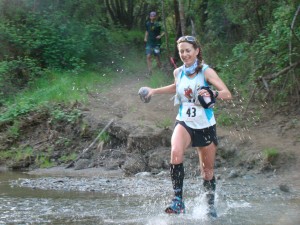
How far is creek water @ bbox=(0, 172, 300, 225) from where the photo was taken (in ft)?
20.9

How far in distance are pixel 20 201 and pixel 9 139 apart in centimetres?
546

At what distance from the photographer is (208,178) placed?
22.2 feet

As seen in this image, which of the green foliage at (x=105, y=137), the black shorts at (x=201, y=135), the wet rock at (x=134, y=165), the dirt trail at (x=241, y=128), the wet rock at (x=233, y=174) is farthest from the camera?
the green foliage at (x=105, y=137)

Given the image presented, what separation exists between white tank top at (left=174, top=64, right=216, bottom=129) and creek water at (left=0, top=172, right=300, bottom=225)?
98cm

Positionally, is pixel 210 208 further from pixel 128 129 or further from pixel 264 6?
pixel 264 6

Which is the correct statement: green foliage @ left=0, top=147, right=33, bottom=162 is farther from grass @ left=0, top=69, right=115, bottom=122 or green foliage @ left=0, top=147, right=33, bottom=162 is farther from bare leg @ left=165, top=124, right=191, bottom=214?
bare leg @ left=165, top=124, right=191, bottom=214

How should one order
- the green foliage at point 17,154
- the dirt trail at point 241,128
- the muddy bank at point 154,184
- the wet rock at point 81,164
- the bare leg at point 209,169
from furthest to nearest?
the green foliage at point 17,154 → the wet rock at point 81,164 → the dirt trail at point 241,128 → the muddy bank at point 154,184 → the bare leg at point 209,169

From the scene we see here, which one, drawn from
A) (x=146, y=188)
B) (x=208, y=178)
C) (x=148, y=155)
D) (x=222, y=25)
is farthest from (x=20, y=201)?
(x=222, y=25)

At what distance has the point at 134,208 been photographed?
7.17 m

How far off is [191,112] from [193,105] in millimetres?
77

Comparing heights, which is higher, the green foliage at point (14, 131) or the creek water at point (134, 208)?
the green foliage at point (14, 131)

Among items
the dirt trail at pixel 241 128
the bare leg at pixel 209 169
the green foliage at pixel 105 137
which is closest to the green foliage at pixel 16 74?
the dirt trail at pixel 241 128

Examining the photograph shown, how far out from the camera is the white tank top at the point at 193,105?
6.43 metres

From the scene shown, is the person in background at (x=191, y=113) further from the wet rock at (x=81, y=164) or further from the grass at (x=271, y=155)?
the wet rock at (x=81, y=164)
